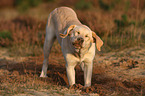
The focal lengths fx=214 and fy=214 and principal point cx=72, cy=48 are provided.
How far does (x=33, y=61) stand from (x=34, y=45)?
1.68m

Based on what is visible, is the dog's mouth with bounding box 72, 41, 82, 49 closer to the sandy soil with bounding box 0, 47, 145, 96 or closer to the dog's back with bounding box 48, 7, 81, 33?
the sandy soil with bounding box 0, 47, 145, 96

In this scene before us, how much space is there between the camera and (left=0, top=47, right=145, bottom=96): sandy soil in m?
3.75

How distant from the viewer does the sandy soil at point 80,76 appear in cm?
375

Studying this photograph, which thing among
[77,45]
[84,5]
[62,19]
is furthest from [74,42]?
[84,5]

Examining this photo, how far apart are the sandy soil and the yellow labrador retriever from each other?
1.14 feet

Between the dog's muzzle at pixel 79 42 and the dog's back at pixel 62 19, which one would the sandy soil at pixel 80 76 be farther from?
the dog's back at pixel 62 19

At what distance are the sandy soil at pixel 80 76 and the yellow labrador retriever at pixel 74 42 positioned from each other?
1.14 ft

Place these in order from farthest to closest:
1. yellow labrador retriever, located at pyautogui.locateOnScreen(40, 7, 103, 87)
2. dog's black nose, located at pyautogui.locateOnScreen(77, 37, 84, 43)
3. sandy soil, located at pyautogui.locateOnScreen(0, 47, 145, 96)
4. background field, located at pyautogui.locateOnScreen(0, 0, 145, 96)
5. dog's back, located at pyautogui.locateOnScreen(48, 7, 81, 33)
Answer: dog's back, located at pyautogui.locateOnScreen(48, 7, 81, 33) → background field, located at pyautogui.locateOnScreen(0, 0, 145, 96) → sandy soil, located at pyautogui.locateOnScreen(0, 47, 145, 96) → yellow labrador retriever, located at pyautogui.locateOnScreen(40, 7, 103, 87) → dog's black nose, located at pyautogui.locateOnScreen(77, 37, 84, 43)

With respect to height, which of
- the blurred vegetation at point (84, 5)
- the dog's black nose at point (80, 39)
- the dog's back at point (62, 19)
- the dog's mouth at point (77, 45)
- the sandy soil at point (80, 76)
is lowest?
the sandy soil at point (80, 76)

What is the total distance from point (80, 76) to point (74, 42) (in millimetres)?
1780

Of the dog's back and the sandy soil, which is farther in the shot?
the dog's back

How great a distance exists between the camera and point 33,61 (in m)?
6.54

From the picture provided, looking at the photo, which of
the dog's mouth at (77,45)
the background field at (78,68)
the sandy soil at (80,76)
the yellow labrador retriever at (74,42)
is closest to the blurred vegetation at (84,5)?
the background field at (78,68)

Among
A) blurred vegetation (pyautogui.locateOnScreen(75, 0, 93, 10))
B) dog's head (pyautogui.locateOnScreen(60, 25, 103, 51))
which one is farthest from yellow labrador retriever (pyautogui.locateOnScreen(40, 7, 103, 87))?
blurred vegetation (pyautogui.locateOnScreen(75, 0, 93, 10))
